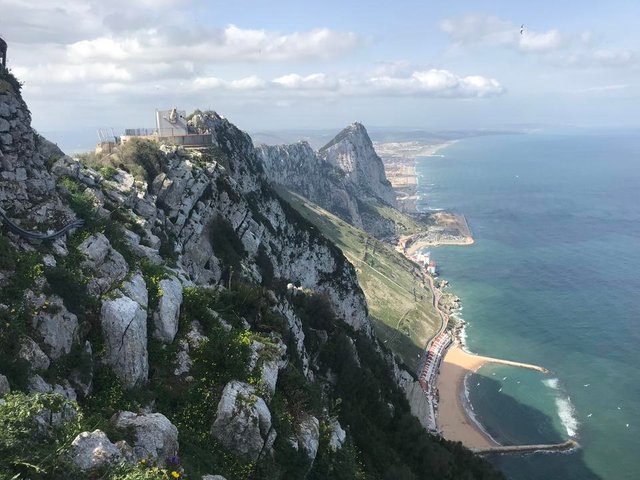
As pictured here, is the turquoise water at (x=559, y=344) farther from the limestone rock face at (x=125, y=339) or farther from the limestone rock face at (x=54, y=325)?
the limestone rock face at (x=54, y=325)

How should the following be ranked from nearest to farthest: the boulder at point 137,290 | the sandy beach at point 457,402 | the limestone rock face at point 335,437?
the boulder at point 137,290 < the limestone rock face at point 335,437 < the sandy beach at point 457,402

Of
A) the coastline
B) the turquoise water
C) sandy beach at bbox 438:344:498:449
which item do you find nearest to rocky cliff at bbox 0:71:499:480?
sandy beach at bbox 438:344:498:449

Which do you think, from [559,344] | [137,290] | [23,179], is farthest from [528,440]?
[23,179]

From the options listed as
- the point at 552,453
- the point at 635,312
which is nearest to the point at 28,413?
the point at 552,453

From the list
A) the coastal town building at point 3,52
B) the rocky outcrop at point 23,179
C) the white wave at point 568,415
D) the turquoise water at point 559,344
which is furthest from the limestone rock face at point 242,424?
the white wave at point 568,415

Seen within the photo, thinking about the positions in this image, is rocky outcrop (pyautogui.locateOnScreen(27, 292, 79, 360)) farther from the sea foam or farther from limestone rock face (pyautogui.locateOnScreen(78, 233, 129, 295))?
the sea foam

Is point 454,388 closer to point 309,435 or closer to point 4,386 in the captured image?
point 309,435
